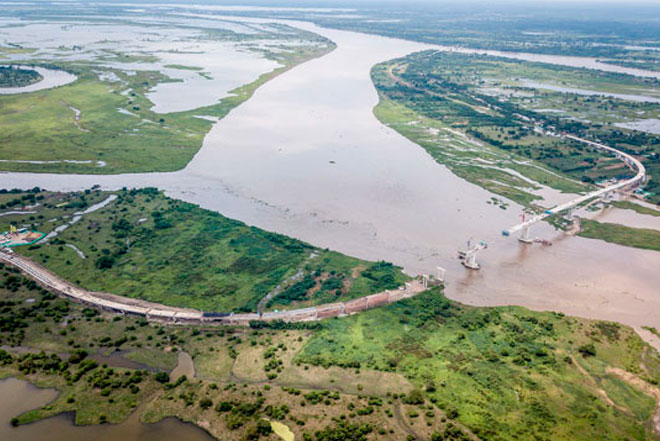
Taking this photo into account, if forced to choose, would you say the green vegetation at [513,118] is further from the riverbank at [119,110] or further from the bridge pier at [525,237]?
the riverbank at [119,110]

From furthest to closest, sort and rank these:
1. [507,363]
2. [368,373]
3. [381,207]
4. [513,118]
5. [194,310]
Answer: [513,118], [381,207], [194,310], [507,363], [368,373]

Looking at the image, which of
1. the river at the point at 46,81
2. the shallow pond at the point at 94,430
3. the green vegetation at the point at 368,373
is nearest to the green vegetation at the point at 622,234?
the green vegetation at the point at 368,373

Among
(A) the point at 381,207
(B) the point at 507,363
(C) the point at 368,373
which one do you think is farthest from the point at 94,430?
(A) the point at 381,207

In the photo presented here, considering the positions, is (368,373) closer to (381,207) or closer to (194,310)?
(194,310)

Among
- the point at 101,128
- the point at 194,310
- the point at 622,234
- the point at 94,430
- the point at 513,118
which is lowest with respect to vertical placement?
the point at 94,430

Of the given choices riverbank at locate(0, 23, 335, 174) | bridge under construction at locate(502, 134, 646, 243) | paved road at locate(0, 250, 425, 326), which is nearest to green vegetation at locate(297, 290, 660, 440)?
paved road at locate(0, 250, 425, 326)

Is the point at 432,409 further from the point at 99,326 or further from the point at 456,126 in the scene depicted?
the point at 456,126

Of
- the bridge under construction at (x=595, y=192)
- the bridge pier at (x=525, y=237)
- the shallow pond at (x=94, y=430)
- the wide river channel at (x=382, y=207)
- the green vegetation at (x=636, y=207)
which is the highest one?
the bridge under construction at (x=595, y=192)
